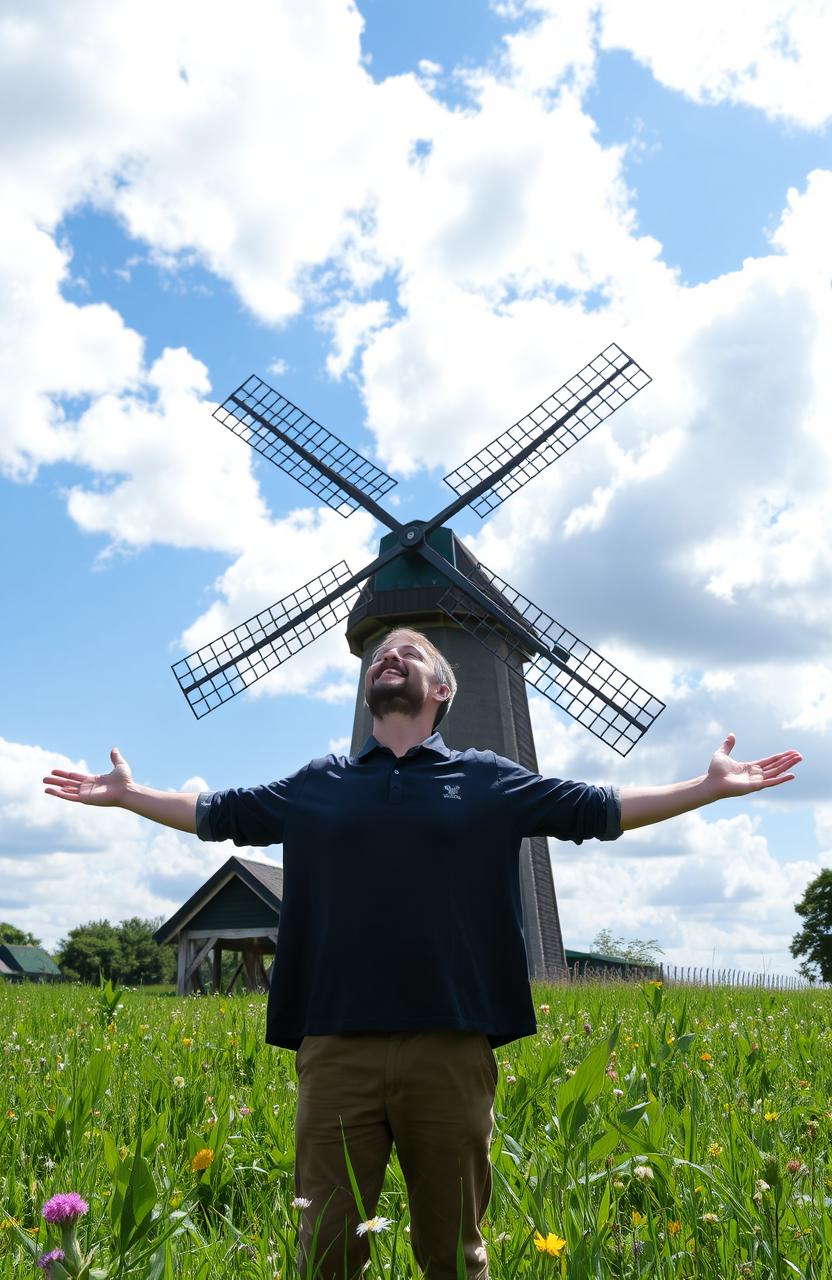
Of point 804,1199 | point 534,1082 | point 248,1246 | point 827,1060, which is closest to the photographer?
point 248,1246

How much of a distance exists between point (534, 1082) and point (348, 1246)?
79.0 inches

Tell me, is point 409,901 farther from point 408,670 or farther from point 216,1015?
point 216,1015

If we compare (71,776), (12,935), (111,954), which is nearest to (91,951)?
(111,954)

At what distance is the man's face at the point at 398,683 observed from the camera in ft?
10.4

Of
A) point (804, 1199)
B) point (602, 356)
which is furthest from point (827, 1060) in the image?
point (602, 356)

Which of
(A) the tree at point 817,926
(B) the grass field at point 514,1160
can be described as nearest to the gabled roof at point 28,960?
(A) the tree at point 817,926

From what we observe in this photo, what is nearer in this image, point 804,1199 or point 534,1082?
point 804,1199

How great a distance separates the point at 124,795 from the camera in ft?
11.2

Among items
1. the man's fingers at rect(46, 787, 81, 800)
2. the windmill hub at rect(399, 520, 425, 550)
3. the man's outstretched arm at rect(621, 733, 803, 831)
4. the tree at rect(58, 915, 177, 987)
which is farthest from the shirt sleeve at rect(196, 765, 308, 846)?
the tree at rect(58, 915, 177, 987)

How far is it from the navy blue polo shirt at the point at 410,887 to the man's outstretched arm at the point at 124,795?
32cm

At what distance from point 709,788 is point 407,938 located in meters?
1.05

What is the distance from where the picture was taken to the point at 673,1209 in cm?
304

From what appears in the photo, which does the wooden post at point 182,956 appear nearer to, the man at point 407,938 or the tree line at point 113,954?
the man at point 407,938

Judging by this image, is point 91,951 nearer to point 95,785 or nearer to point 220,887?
point 220,887
